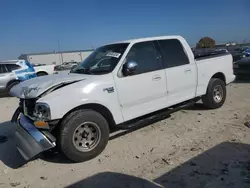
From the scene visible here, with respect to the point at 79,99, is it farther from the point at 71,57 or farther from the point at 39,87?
the point at 71,57

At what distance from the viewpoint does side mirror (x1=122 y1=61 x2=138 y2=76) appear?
4.37 m

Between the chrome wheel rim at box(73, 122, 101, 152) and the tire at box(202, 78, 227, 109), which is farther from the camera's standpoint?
the tire at box(202, 78, 227, 109)

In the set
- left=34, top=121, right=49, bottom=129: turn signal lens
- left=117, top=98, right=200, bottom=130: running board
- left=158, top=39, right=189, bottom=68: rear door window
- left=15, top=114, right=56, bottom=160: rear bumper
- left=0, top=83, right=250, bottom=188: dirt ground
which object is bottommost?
left=0, top=83, right=250, bottom=188: dirt ground

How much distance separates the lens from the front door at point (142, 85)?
4.48 metres

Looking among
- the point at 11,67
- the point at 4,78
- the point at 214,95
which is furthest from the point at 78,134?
the point at 11,67

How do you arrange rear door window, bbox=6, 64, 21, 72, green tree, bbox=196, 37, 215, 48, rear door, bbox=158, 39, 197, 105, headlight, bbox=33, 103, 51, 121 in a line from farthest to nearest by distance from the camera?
green tree, bbox=196, 37, 215, 48 → rear door window, bbox=6, 64, 21, 72 → rear door, bbox=158, 39, 197, 105 → headlight, bbox=33, 103, 51, 121

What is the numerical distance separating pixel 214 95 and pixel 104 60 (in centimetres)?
327

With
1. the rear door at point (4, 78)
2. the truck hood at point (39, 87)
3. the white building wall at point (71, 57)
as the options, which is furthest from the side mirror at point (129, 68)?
the white building wall at point (71, 57)

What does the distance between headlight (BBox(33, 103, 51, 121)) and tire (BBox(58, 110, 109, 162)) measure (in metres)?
0.28

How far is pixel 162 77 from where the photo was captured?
4.99m

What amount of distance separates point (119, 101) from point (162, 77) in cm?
115

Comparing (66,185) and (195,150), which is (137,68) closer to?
(195,150)

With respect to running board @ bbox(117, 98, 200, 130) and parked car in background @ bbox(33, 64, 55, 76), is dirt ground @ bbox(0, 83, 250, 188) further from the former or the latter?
parked car in background @ bbox(33, 64, 55, 76)

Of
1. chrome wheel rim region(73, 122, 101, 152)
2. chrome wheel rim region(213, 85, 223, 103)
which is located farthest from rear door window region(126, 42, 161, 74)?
chrome wheel rim region(213, 85, 223, 103)
